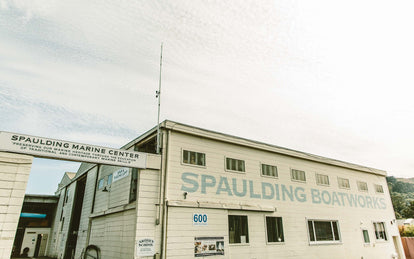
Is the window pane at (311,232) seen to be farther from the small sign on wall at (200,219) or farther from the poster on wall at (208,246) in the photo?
the small sign on wall at (200,219)

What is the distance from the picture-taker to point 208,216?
12359 millimetres

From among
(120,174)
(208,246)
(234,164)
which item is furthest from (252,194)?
(120,174)

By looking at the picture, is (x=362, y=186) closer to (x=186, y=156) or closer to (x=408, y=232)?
(x=408, y=232)

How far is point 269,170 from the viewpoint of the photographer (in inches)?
634

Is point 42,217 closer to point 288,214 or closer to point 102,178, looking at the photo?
point 102,178

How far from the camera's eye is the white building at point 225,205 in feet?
37.7

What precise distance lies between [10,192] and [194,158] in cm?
738

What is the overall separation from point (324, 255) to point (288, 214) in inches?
140

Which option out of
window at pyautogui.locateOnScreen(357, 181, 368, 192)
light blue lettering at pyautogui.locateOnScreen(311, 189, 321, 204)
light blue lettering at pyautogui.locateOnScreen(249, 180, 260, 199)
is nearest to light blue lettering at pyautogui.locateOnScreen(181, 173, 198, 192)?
light blue lettering at pyautogui.locateOnScreen(249, 180, 260, 199)

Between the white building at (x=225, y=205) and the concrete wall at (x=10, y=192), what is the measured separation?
4073 millimetres

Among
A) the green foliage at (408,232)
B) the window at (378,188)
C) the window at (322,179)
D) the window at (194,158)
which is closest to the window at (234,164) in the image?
the window at (194,158)

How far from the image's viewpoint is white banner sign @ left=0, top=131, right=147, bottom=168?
30.5 feet

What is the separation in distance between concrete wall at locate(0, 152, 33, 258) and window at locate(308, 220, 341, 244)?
15035mm

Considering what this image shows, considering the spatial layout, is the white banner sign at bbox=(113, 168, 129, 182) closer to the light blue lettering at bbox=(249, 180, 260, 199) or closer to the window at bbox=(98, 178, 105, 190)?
the window at bbox=(98, 178, 105, 190)
